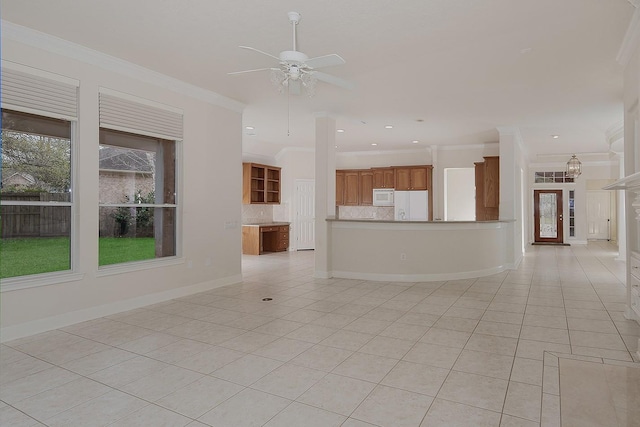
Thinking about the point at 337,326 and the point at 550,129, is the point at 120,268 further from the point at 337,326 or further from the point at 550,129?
the point at 550,129

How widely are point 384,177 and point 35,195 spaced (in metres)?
8.09

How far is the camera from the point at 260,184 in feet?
33.7

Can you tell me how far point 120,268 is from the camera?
176 inches

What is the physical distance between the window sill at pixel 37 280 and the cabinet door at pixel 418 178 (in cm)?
794

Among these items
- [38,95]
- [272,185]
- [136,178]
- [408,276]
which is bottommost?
[408,276]

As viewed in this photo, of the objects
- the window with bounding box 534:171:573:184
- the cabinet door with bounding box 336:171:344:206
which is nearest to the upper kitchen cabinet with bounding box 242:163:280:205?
the cabinet door with bounding box 336:171:344:206

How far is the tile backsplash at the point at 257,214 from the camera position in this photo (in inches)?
401

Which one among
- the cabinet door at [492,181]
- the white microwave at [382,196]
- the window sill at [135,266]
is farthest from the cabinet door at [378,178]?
the window sill at [135,266]

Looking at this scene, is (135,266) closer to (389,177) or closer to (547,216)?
(389,177)

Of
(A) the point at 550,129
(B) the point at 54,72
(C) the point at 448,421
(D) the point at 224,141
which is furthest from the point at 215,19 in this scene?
(A) the point at 550,129

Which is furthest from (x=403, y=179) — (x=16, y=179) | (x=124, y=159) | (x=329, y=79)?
(x=16, y=179)

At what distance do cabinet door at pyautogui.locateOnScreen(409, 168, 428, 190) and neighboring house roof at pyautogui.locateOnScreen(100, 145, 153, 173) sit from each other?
6.87 m

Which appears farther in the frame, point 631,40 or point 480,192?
point 480,192

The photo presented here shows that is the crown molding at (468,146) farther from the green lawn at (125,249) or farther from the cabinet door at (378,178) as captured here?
the green lawn at (125,249)
